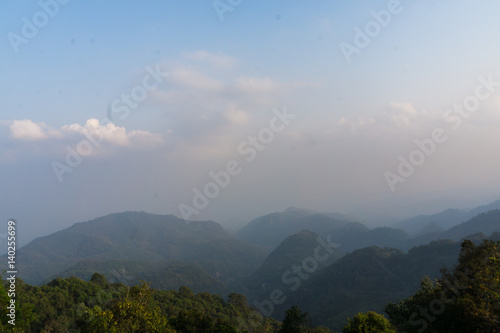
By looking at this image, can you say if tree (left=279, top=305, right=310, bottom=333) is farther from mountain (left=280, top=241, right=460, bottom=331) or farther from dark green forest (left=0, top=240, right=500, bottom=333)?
mountain (left=280, top=241, right=460, bottom=331)

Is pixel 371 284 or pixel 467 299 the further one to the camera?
pixel 371 284

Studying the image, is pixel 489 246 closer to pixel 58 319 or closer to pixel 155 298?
pixel 58 319

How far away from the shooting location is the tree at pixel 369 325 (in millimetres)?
27906

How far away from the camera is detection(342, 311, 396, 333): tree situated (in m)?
27.9

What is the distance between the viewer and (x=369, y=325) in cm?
2833

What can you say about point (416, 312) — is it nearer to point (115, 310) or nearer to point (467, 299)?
point (467, 299)

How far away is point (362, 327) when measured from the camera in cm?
2822

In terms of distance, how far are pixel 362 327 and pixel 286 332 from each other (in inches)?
695

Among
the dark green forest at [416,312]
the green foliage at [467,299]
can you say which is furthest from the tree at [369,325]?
the green foliage at [467,299]

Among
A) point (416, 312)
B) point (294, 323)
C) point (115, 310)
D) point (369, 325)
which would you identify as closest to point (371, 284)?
point (294, 323)

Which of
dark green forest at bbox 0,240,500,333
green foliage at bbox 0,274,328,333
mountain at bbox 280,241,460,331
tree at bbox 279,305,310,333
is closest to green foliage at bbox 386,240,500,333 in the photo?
dark green forest at bbox 0,240,500,333

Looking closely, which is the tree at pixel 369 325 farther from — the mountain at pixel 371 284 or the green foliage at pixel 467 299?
the mountain at pixel 371 284

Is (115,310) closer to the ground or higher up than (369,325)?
higher up

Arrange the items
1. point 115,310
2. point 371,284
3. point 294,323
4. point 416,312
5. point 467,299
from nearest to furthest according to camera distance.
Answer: point 115,310
point 467,299
point 416,312
point 294,323
point 371,284
